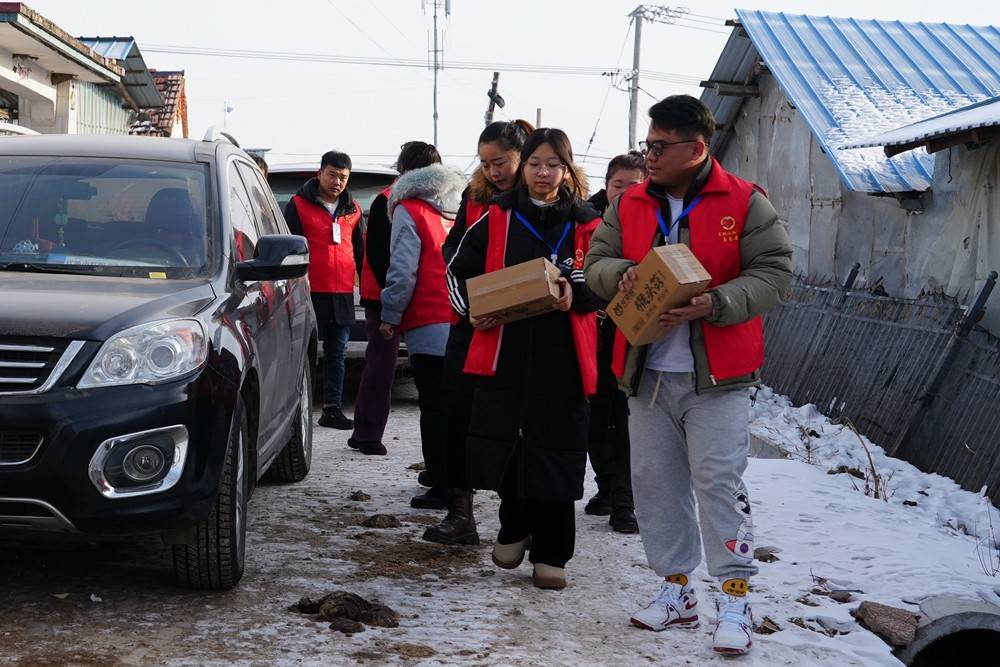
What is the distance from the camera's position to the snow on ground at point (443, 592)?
427 centimetres

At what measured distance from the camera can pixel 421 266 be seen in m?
7.31

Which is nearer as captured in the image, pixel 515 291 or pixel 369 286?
pixel 515 291

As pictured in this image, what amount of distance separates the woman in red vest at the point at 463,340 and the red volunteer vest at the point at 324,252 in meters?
3.68

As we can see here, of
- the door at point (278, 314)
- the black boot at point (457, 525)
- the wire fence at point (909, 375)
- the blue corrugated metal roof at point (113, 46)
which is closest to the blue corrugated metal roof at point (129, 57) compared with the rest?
the blue corrugated metal roof at point (113, 46)

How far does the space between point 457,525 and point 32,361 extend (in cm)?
242

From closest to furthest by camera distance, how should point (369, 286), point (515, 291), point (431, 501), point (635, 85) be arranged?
point (515, 291)
point (431, 501)
point (369, 286)
point (635, 85)

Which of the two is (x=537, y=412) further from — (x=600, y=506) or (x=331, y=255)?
(x=331, y=255)

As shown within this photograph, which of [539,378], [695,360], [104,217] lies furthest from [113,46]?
[695,360]

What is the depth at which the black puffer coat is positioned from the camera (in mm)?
5160

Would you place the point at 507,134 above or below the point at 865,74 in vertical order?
below

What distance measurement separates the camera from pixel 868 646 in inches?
186

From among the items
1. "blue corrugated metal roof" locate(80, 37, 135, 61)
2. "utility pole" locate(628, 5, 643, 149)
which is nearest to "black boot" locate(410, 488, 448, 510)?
"blue corrugated metal roof" locate(80, 37, 135, 61)

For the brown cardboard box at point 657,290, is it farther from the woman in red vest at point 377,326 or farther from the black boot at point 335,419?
the black boot at point 335,419

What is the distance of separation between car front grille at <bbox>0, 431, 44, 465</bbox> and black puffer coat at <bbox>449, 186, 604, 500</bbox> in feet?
6.03
